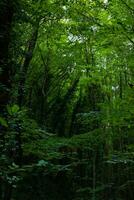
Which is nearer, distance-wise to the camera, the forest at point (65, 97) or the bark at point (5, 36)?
the bark at point (5, 36)

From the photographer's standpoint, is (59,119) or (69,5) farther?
(59,119)

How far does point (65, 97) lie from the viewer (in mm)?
19375

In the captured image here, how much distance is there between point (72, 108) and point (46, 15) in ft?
41.0

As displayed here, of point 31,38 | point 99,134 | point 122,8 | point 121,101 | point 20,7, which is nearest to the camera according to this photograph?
point 20,7

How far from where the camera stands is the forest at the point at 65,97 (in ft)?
20.9

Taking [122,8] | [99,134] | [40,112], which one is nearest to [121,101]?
[122,8]

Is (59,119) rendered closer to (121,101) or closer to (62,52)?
(62,52)


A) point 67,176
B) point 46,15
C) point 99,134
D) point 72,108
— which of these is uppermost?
point 46,15

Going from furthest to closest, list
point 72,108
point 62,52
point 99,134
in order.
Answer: point 72,108 < point 62,52 < point 99,134

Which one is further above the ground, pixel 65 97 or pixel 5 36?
pixel 65 97

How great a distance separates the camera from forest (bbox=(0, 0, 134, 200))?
20.9 ft

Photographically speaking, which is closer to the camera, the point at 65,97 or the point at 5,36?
the point at 5,36

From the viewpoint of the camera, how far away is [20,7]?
263 inches

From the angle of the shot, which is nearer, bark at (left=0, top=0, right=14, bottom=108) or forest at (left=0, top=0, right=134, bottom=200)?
bark at (left=0, top=0, right=14, bottom=108)
